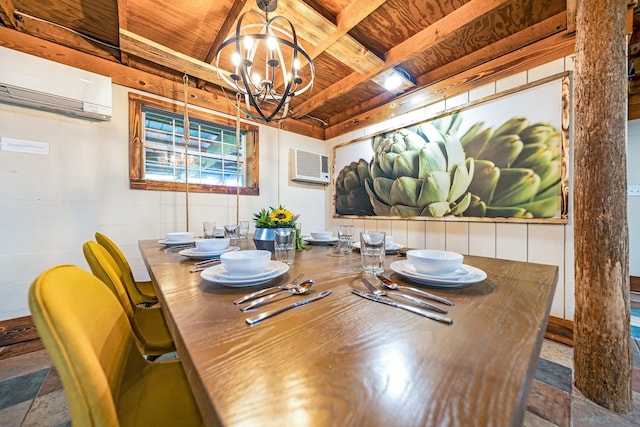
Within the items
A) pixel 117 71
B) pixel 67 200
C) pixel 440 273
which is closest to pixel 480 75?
pixel 440 273

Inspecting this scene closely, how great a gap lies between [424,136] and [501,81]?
2.35 feet

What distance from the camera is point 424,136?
99.0 inches

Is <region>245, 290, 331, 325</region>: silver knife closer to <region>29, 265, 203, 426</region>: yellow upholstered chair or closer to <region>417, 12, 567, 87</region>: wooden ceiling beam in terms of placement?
<region>29, 265, 203, 426</region>: yellow upholstered chair

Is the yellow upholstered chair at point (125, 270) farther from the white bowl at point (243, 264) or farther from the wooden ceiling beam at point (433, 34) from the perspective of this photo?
the wooden ceiling beam at point (433, 34)

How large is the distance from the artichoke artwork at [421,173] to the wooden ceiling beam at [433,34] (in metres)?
0.70

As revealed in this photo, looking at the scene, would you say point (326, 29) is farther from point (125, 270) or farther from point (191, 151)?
point (125, 270)

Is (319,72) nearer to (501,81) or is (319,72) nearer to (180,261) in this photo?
Answer: (501,81)

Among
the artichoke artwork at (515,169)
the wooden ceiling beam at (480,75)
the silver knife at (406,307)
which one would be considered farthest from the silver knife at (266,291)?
the wooden ceiling beam at (480,75)

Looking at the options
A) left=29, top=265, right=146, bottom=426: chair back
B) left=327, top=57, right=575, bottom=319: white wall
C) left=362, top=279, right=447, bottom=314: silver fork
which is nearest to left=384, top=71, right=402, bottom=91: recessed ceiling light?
left=327, top=57, right=575, bottom=319: white wall

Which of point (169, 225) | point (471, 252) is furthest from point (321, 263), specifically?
point (169, 225)

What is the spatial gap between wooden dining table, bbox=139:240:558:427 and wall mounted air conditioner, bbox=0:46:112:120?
2.21m

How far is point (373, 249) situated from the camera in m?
0.93

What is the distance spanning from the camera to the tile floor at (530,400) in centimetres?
112

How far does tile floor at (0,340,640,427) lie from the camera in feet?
3.66
